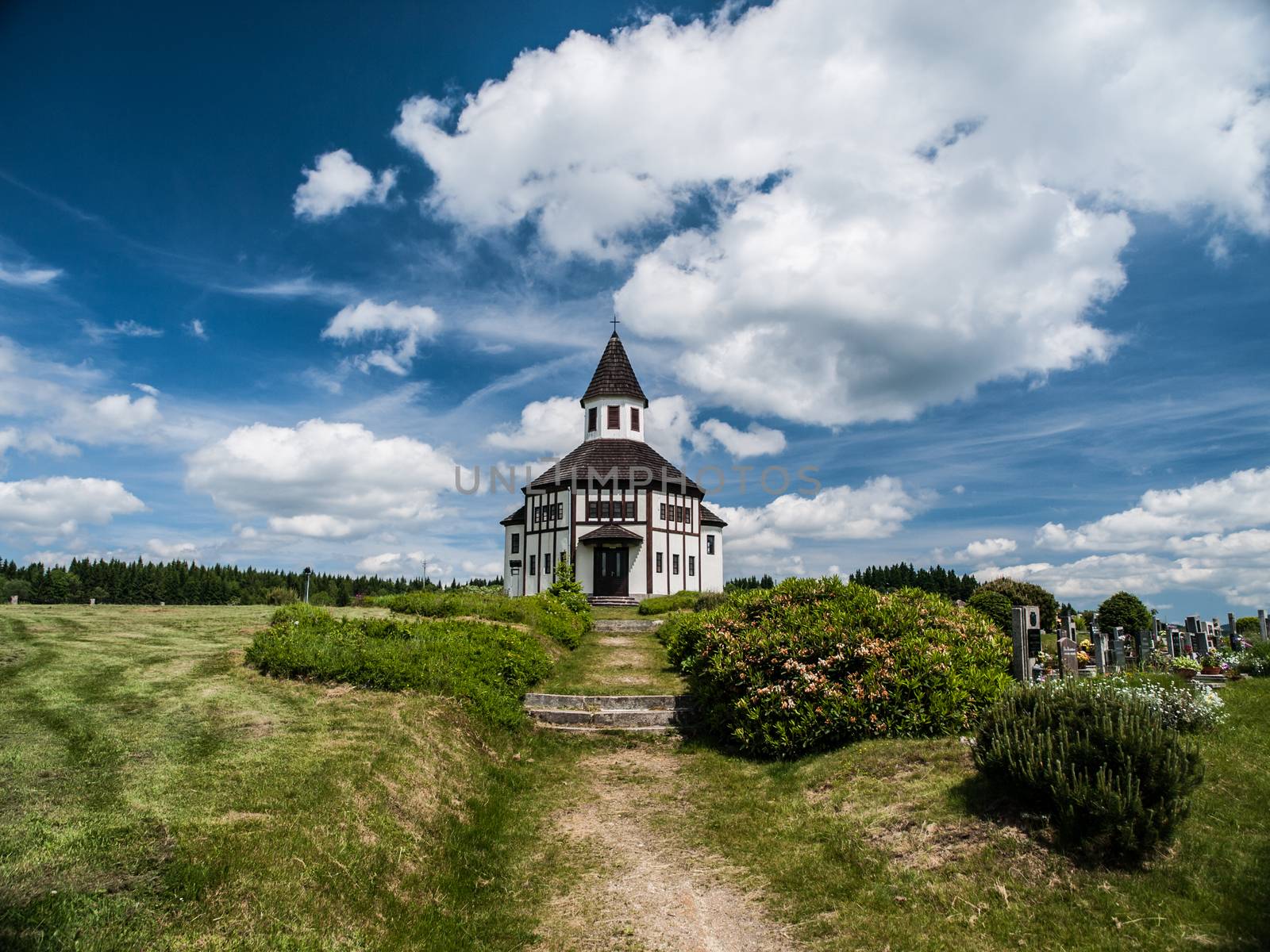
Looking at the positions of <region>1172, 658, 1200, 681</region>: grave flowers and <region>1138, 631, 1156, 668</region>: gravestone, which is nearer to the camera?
<region>1172, 658, 1200, 681</region>: grave flowers

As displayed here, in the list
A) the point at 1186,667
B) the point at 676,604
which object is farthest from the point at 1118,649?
the point at 676,604

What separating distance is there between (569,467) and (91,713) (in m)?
34.2

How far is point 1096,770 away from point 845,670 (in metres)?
3.92

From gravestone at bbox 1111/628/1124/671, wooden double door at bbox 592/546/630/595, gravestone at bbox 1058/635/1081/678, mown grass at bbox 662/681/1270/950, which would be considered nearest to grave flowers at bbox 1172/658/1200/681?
gravestone at bbox 1111/628/1124/671

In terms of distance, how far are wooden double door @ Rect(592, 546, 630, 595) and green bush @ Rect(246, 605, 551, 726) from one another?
24.1m

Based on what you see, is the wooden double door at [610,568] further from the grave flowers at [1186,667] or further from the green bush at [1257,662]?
the green bush at [1257,662]

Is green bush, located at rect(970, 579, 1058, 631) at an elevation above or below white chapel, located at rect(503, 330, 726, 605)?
below

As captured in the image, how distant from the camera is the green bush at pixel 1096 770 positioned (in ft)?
20.2

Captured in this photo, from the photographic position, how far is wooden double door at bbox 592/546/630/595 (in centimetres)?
3988

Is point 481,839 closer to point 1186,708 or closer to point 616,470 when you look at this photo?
point 1186,708

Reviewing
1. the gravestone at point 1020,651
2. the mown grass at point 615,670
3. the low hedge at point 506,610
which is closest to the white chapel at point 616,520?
the low hedge at point 506,610

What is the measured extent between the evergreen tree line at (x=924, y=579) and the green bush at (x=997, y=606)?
25.1 metres

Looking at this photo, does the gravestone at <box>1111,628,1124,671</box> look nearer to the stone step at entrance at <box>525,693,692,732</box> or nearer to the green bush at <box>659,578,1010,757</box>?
the green bush at <box>659,578,1010,757</box>

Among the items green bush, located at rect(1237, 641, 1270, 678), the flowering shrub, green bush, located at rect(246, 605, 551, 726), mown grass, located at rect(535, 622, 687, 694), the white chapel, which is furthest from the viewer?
the white chapel
